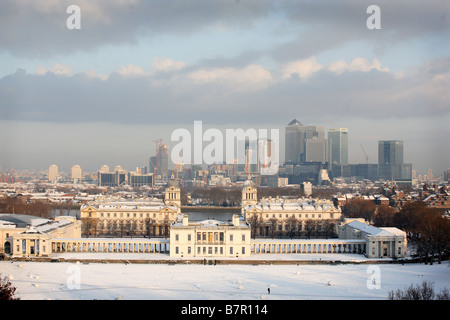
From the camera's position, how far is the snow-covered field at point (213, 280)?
19.6m

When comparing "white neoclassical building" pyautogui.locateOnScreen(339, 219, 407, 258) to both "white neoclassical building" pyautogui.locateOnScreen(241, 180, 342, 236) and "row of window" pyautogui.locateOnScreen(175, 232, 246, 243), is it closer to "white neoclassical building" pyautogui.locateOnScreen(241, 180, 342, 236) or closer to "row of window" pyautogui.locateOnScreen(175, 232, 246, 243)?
"row of window" pyautogui.locateOnScreen(175, 232, 246, 243)

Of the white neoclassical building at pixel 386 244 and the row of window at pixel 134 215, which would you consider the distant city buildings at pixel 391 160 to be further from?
the white neoclassical building at pixel 386 244

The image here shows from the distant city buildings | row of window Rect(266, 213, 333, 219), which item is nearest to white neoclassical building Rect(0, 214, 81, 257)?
row of window Rect(266, 213, 333, 219)

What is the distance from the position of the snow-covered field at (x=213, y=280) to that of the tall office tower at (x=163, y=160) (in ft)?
351

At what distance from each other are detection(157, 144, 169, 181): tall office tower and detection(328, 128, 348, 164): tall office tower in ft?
167

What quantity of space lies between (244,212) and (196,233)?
1689 cm

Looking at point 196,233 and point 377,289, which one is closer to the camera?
point 377,289

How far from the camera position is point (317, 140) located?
15738 cm

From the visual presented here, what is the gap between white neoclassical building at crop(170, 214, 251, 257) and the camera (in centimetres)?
2923

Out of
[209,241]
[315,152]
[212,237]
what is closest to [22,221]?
[209,241]

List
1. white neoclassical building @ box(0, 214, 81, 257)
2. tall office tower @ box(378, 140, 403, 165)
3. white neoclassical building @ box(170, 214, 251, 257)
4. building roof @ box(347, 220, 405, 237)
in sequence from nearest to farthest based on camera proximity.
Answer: white neoclassical building @ box(0, 214, 81, 257)
white neoclassical building @ box(170, 214, 251, 257)
building roof @ box(347, 220, 405, 237)
tall office tower @ box(378, 140, 403, 165)

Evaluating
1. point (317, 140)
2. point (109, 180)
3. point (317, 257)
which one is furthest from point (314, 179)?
point (317, 257)
